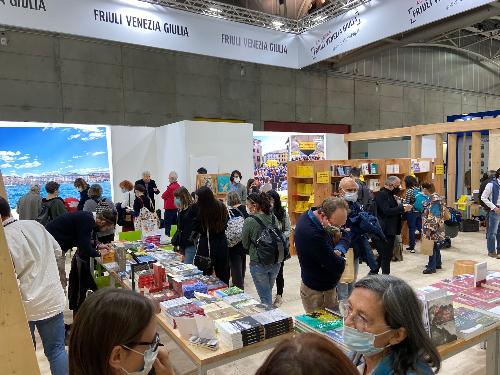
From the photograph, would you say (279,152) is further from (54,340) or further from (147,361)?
(147,361)

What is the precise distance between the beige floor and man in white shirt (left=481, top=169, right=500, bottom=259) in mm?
230

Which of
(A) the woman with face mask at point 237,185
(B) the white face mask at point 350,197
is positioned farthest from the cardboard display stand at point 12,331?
(A) the woman with face mask at point 237,185

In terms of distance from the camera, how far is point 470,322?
2.59 metres

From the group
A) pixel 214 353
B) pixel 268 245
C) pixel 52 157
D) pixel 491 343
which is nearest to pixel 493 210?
pixel 491 343

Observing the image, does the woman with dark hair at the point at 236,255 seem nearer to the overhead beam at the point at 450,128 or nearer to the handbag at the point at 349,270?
the handbag at the point at 349,270

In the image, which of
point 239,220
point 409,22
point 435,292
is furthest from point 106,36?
point 435,292

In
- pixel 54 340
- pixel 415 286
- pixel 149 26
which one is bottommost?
pixel 415 286

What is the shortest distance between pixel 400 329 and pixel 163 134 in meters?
9.06

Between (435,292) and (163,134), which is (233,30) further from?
(435,292)

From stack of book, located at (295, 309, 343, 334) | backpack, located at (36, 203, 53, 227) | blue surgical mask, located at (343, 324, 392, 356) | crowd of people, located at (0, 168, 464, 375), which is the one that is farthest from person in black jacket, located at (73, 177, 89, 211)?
blue surgical mask, located at (343, 324, 392, 356)

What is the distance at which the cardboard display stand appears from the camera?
1.79m

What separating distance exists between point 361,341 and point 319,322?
0.98 meters

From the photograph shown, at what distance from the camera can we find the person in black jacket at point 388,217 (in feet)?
18.0

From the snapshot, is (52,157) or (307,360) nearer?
(307,360)
